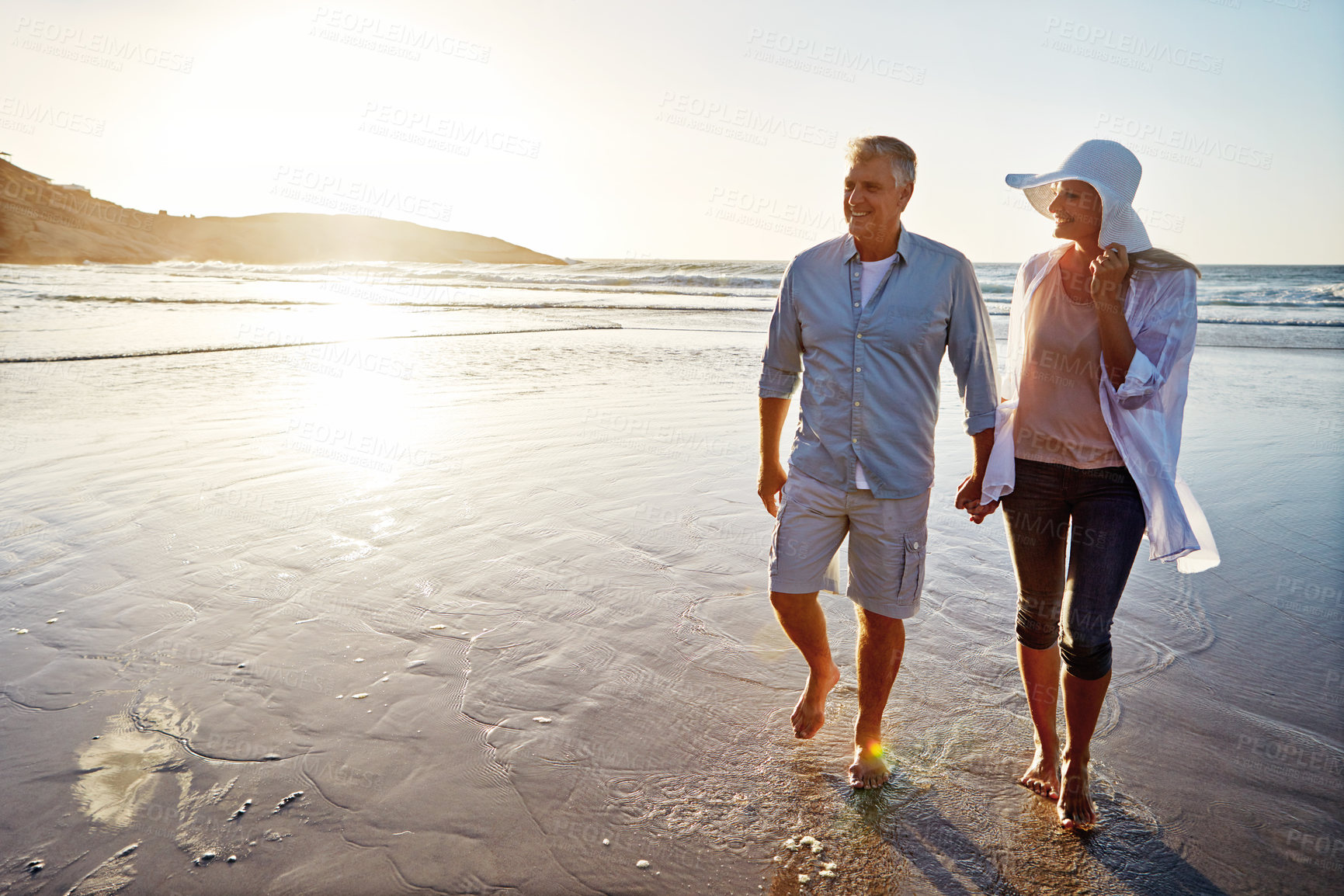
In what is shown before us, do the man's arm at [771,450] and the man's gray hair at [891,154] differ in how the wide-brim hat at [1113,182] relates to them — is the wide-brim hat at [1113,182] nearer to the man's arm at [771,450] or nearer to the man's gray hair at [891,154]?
the man's gray hair at [891,154]

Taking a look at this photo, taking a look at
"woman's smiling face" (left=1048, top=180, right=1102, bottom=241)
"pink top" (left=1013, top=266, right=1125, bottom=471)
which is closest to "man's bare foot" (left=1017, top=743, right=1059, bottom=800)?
"pink top" (left=1013, top=266, right=1125, bottom=471)

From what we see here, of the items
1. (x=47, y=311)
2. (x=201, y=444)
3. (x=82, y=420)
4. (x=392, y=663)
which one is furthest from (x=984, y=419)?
(x=47, y=311)

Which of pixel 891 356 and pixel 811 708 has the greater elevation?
pixel 891 356

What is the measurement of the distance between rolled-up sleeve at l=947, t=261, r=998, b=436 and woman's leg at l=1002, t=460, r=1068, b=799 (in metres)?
0.25

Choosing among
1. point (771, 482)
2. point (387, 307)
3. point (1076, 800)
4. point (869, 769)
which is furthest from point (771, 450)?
point (387, 307)

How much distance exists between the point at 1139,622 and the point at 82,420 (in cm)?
838

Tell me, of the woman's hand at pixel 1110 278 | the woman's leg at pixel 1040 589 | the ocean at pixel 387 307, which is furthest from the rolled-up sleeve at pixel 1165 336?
the ocean at pixel 387 307

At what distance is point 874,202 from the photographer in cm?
254

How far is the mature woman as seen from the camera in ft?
7.75

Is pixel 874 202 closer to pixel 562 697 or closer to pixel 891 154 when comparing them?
pixel 891 154

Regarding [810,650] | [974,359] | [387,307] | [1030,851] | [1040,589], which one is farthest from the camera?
[387,307]

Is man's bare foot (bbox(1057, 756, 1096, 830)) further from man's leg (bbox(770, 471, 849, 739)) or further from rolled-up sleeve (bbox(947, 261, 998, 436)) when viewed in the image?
rolled-up sleeve (bbox(947, 261, 998, 436))

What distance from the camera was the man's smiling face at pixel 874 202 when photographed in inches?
100

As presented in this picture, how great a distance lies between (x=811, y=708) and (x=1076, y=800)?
33.8 inches
